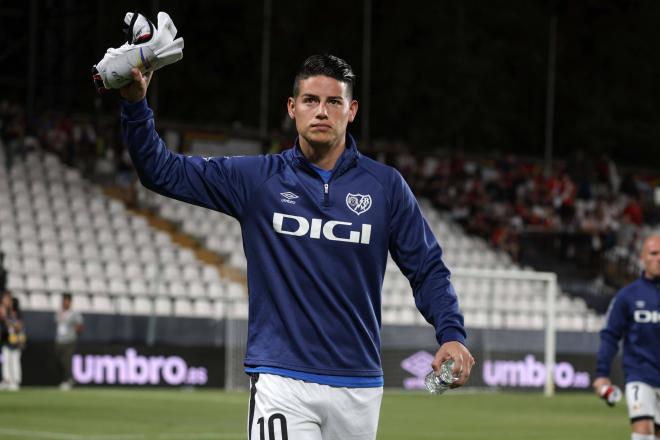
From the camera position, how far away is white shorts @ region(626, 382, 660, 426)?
11.5 meters

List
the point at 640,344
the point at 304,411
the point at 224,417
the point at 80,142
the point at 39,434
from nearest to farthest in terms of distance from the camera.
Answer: the point at 304,411
the point at 640,344
the point at 39,434
the point at 224,417
the point at 80,142

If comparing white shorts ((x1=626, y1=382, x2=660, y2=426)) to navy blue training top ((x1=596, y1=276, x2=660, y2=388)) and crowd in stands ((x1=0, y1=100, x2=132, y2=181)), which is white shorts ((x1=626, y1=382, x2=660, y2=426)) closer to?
navy blue training top ((x1=596, y1=276, x2=660, y2=388))

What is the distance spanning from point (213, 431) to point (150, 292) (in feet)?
37.2

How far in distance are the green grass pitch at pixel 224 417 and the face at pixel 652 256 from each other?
223 inches

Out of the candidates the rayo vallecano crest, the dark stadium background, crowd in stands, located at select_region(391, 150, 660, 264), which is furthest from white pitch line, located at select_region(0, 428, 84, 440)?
the dark stadium background

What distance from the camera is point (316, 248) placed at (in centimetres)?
607

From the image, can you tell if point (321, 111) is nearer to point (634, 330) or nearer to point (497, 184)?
point (634, 330)

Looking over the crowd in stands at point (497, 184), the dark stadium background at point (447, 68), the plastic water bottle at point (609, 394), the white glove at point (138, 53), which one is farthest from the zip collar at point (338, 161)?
the dark stadium background at point (447, 68)

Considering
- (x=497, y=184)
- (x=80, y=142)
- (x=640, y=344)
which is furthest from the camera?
(x=497, y=184)

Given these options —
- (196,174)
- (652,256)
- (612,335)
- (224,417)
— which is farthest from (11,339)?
(196,174)

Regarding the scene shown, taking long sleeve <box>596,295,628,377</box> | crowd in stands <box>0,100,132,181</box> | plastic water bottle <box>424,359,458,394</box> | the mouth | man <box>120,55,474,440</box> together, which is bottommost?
long sleeve <box>596,295,628,377</box>

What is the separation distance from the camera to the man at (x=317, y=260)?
238 inches

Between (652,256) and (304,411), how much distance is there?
21.4ft

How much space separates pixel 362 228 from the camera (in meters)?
6.12
